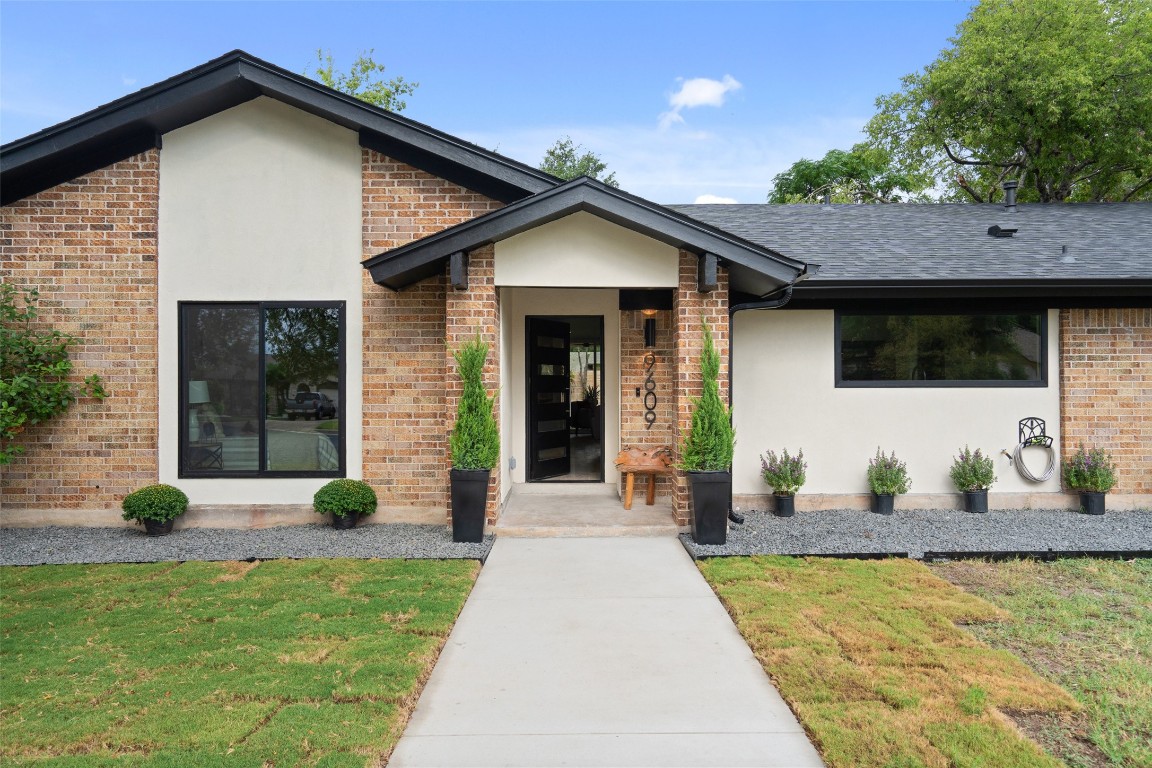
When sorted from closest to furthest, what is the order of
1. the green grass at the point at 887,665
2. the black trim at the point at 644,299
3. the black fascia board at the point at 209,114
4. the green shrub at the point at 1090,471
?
the green grass at the point at 887,665 → the black fascia board at the point at 209,114 → the green shrub at the point at 1090,471 → the black trim at the point at 644,299

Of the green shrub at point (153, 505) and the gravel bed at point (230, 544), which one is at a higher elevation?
the green shrub at point (153, 505)

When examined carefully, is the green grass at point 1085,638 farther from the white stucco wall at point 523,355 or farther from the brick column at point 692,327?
the white stucco wall at point 523,355

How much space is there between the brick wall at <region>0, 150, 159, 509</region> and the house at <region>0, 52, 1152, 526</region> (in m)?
0.02

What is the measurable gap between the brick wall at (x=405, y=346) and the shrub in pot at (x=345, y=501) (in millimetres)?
225

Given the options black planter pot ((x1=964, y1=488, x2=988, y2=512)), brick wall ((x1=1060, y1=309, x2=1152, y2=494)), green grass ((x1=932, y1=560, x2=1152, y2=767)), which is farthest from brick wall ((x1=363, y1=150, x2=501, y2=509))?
brick wall ((x1=1060, y1=309, x2=1152, y2=494))

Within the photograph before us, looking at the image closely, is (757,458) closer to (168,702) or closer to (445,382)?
(445,382)

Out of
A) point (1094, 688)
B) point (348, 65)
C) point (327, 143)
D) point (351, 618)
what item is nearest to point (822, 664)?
point (1094, 688)

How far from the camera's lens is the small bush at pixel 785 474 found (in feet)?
24.3

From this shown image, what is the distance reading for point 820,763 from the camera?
2.77 m

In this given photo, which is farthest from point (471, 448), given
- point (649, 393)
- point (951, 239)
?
point (951, 239)

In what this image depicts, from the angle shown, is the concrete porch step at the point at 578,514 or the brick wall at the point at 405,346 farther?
the brick wall at the point at 405,346

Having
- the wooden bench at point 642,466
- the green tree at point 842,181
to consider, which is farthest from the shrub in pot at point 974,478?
the green tree at point 842,181

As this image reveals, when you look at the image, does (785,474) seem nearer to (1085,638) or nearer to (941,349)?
(941,349)

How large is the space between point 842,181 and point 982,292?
22326 millimetres
